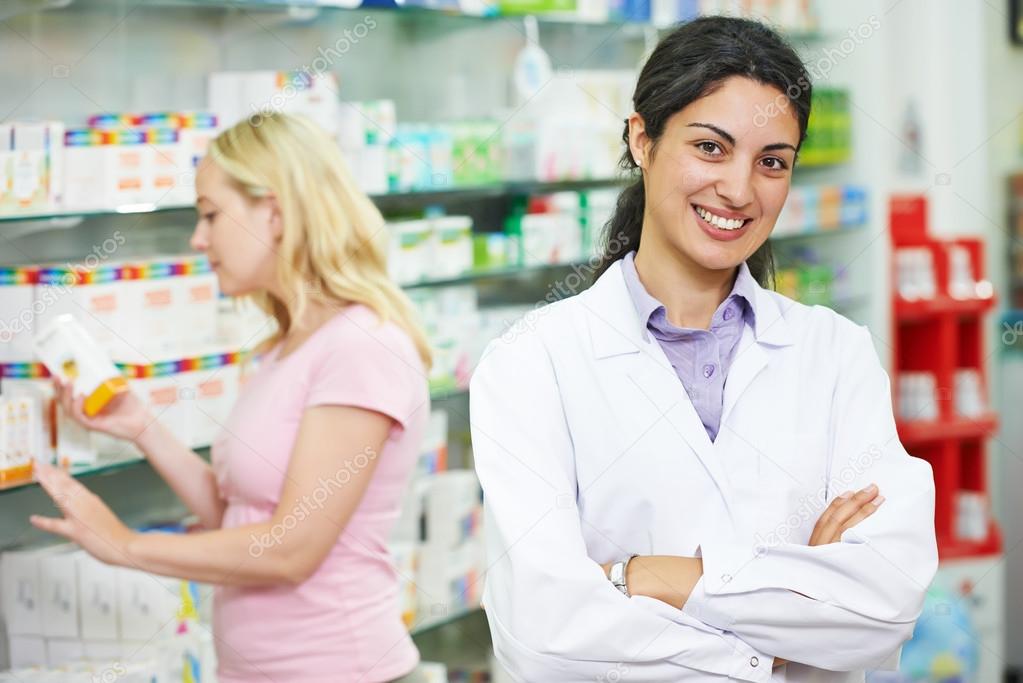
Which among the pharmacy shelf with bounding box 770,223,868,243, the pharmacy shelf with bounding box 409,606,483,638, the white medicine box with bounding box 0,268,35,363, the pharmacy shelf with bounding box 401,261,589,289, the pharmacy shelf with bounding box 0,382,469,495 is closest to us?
the pharmacy shelf with bounding box 0,382,469,495

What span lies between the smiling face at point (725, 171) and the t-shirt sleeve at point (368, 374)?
0.70 m

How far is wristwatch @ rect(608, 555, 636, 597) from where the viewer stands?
5.56 ft

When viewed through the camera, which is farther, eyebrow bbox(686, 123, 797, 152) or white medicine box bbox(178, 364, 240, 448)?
white medicine box bbox(178, 364, 240, 448)

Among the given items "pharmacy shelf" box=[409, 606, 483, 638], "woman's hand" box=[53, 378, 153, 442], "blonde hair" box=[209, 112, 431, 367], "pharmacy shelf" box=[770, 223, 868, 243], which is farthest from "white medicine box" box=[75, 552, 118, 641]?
"pharmacy shelf" box=[770, 223, 868, 243]

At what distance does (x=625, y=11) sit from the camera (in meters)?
4.27

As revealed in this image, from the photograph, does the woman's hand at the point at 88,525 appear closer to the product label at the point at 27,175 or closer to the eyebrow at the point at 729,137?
the product label at the point at 27,175

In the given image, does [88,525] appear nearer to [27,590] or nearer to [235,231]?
[27,590]

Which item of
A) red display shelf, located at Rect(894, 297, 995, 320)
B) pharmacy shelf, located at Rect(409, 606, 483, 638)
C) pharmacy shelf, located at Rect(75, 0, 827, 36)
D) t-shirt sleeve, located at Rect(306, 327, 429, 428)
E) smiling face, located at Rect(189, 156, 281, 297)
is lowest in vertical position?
pharmacy shelf, located at Rect(409, 606, 483, 638)

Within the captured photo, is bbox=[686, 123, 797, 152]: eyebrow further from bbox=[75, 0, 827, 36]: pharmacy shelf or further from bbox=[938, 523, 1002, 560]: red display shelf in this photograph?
bbox=[938, 523, 1002, 560]: red display shelf

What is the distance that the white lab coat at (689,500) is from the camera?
5.45 feet

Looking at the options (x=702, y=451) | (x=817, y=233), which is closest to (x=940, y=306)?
(x=817, y=233)

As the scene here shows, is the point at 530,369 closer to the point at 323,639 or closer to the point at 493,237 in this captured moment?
the point at 323,639

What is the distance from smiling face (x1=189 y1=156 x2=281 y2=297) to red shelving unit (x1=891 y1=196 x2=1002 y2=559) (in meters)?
3.16

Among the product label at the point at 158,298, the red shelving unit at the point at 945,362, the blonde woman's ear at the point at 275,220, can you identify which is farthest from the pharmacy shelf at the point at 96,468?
the red shelving unit at the point at 945,362
